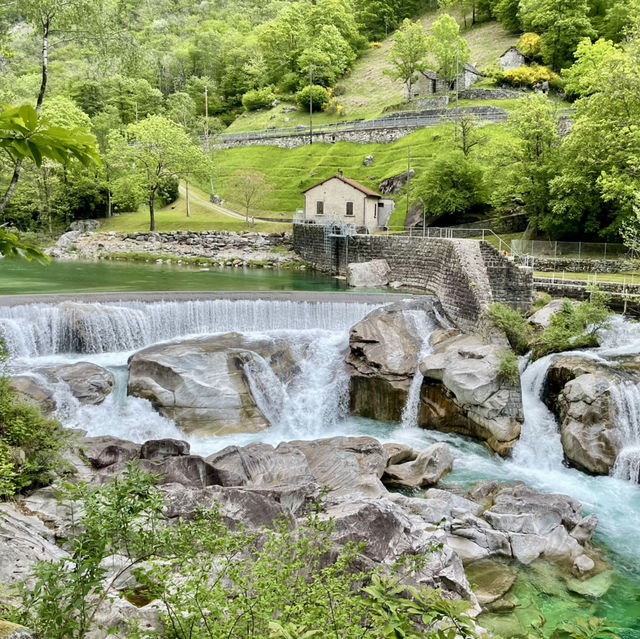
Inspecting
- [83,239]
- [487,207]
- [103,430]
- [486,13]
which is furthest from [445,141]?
[486,13]

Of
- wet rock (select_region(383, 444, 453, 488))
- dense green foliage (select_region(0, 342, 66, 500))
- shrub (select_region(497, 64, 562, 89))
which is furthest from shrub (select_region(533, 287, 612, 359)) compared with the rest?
shrub (select_region(497, 64, 562, 89))

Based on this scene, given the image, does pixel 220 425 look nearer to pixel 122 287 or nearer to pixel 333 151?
pixel 122 287

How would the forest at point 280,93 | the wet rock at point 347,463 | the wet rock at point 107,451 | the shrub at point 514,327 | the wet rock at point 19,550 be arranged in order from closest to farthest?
the wet rock at point 19,550, the wet rock at point 347,463, the wet rock at point 107,451, the forest at point 280,93, the shrub at point 514,327

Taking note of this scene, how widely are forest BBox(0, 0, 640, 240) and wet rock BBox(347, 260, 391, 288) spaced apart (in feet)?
26.5

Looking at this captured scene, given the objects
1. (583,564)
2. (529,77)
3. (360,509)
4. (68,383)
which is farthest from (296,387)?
(529,77)

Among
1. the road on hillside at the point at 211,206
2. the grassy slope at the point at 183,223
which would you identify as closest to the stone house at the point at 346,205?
the grassy slope at the point at 183,223

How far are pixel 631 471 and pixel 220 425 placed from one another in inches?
457

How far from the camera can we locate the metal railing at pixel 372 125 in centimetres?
5312

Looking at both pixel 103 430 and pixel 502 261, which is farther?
pixel 502 261

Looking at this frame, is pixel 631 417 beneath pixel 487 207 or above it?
beneath

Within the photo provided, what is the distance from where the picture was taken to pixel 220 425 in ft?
54.7

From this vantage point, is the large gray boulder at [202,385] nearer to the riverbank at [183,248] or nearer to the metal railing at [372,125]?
the riverbank at [183,248]

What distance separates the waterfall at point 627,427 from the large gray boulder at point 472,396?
8.95 feet

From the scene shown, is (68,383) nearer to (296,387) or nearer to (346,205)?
(296,387)
